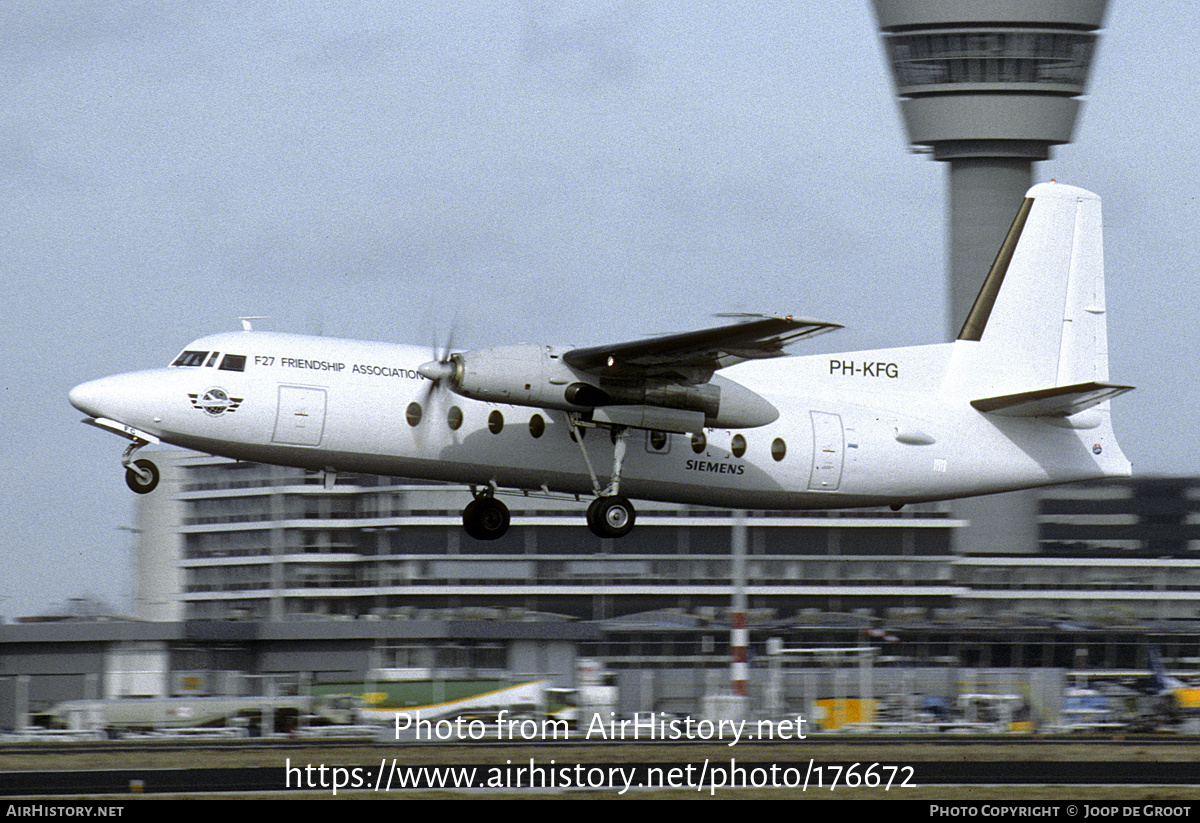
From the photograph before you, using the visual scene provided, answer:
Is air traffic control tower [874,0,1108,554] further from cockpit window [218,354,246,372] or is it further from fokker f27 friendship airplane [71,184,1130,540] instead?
cockpit window [218,354,246,372]

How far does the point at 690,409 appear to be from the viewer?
18.0 metres

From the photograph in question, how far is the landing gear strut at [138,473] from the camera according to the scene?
17.4 m

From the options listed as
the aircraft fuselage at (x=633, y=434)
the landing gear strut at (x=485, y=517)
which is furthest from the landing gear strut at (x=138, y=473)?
the landing gear strut at (x=485, y=517)

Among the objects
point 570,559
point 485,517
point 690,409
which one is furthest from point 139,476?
point 570,559

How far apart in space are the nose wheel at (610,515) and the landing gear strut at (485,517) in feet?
4.34

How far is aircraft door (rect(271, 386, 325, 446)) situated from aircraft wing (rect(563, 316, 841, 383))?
281cm

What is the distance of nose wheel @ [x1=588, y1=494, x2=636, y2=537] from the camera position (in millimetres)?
18250

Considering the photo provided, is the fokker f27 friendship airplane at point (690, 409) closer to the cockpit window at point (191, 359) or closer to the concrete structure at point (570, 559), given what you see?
the cockpit window at point (191, 359)

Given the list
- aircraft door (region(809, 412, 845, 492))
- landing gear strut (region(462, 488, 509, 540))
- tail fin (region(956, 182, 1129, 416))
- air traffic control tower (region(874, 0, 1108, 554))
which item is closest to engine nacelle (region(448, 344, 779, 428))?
aircraft door (region(809, 412, 845, 492))

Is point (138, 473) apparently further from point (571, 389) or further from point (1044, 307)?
point (1044, 307)
